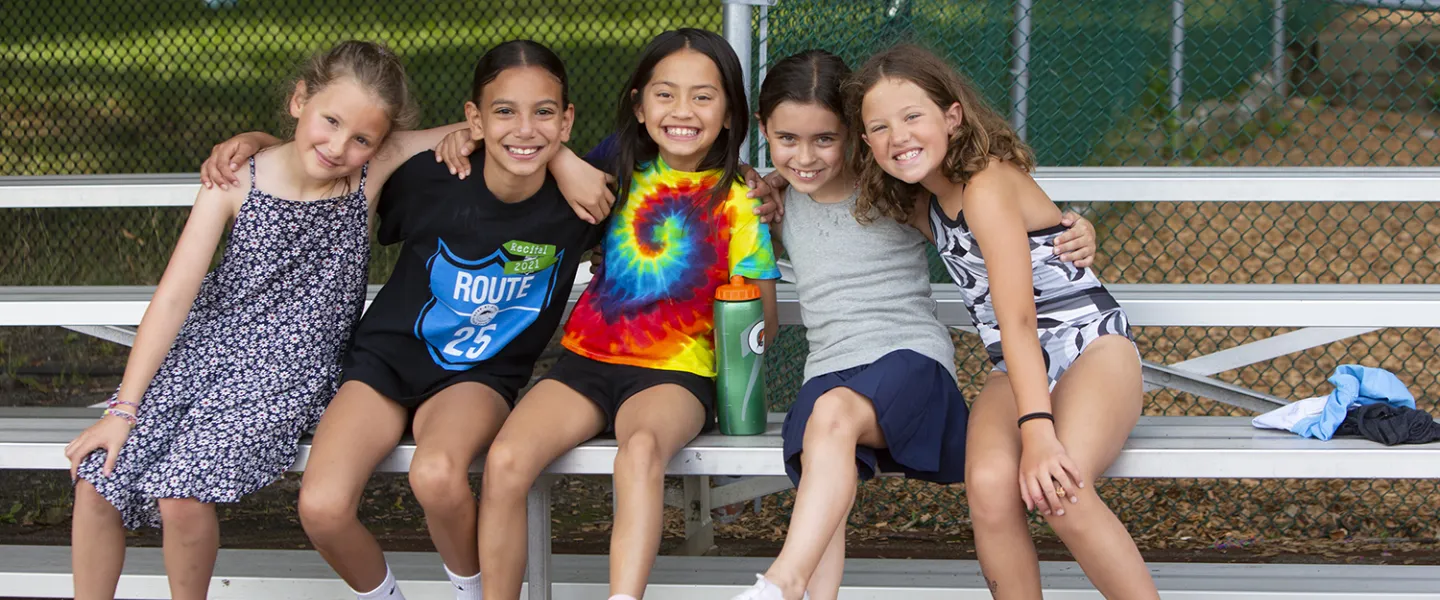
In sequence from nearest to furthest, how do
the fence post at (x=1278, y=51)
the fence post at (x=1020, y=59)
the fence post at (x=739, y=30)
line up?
1. the fence post at (x=739, y=30)
2. the fence post at (x=1020, y=59)
3. the fence post at (x=1278, y=51)

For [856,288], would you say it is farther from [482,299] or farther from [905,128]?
[482,299]

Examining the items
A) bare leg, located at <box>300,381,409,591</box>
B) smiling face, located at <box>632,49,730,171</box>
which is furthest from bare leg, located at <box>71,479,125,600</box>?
smiling face, located at <box>632,49,730,171</box>

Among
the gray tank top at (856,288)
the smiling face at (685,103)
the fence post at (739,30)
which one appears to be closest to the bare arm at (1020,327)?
the gray tank top at (856,288)

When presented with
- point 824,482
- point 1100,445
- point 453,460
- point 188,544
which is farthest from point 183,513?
point 1100,445

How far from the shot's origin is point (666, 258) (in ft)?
9.89

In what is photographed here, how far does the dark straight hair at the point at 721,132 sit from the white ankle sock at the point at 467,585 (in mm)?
877

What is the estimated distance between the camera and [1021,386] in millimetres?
2617

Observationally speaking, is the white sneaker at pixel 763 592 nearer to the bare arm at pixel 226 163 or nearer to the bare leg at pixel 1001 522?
the bare leg at pixel 1001 522

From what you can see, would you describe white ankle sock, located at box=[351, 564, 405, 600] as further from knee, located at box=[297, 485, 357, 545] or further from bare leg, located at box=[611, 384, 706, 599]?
bare leg, located at box=[611, 384, 706, 599]

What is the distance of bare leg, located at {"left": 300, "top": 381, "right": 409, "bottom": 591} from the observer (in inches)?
106

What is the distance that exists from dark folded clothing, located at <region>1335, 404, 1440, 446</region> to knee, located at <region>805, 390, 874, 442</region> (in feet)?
3.35

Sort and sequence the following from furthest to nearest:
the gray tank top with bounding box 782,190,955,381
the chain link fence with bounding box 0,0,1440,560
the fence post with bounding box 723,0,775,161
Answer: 1. the chain link fence with bounding box 0,0,1440,560
2. the fence post with bounding box 723,0,775,161
3. the gray tank top with bounding box 782,190,955,381

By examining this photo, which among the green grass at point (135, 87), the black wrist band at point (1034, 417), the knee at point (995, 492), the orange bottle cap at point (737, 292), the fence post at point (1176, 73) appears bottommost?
the knee at point (995, 492)

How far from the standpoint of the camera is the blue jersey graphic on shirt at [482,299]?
298 centimetres
